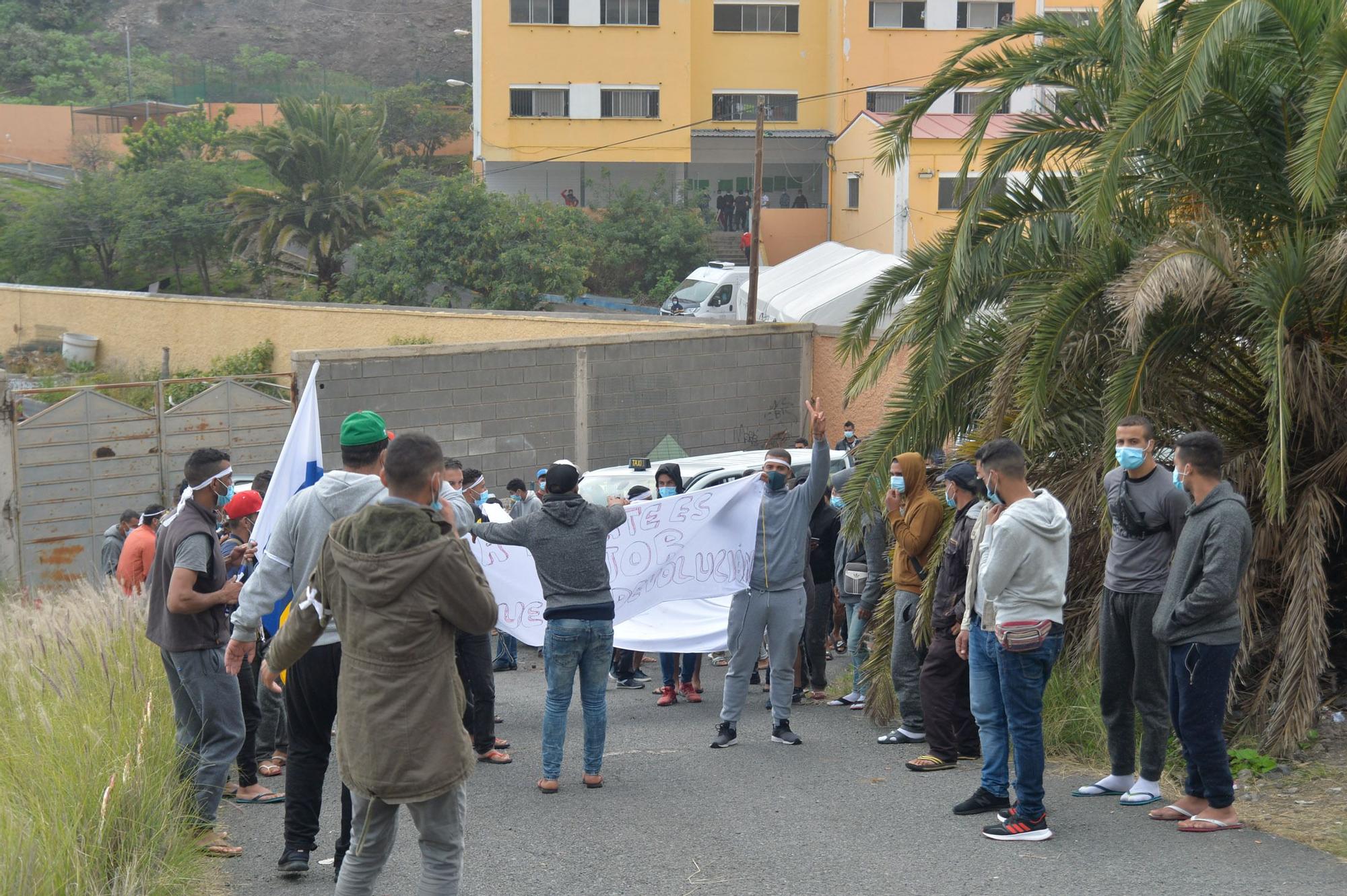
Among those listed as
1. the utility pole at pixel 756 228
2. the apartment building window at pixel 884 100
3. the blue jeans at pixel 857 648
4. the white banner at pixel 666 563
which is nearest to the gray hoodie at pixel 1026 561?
the white banner at pixel 666 563

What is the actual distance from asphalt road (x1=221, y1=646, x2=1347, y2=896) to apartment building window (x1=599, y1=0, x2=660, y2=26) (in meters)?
41.5

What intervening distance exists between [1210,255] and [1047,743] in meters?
3.21

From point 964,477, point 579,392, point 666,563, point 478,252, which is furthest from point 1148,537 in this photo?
point 478,252

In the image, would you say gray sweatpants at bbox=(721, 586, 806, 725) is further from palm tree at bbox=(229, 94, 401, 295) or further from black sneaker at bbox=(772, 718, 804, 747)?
palm tree at bbox=(229, 94, 401, 295)

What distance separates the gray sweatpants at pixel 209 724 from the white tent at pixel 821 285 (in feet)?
53.2

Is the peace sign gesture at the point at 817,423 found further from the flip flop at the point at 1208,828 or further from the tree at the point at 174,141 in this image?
the tree at the point at 174,141

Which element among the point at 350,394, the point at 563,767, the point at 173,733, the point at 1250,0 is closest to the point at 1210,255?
the point at 1250,0

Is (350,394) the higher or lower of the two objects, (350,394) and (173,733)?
the higher

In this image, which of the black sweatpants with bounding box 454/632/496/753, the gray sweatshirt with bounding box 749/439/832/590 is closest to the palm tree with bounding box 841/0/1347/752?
the gray sweatshirt with bounding box 749/439/832/590

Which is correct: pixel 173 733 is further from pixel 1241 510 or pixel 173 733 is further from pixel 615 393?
pixel 615 393

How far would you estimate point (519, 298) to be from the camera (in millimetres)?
33750

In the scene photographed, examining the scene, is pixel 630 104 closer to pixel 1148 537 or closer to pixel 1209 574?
pixel 1148 537

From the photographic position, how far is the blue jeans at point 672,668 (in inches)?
416

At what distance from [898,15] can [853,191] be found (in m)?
7.72
